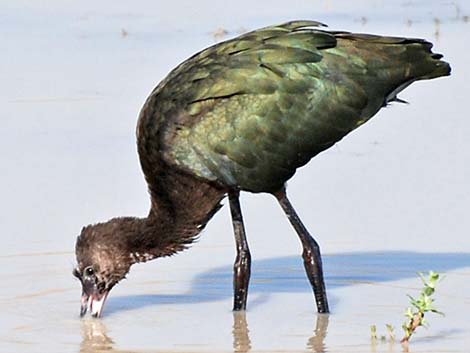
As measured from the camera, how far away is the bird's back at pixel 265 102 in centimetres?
915

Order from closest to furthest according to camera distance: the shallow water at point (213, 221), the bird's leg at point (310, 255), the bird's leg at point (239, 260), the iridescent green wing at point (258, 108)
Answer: the shallow water at point (213, 221), the iridescent green wing at point (258, 108), the bird's leg at point (310, 255), the bird's leg at point (239, 260)

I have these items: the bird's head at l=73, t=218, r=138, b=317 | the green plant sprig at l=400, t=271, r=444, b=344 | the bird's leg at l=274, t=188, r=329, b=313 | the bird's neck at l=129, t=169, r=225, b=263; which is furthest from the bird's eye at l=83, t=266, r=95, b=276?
the green plant sprig at l=400, t=271, r=444, b=344

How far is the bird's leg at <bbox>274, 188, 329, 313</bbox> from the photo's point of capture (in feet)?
31.0

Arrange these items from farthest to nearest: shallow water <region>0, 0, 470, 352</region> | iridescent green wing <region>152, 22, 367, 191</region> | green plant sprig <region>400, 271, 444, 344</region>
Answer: iridescent green wing <region>152, 22, 367, 191</region> → shallow water <region>0, 0, 470, 352</region> → green plant sprig <region>400, 271, 444, 344</region>

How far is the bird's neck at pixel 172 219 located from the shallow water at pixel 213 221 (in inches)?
12.5

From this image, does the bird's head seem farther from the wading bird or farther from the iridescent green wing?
the iridescent green wing

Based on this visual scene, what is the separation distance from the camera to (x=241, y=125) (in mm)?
9195

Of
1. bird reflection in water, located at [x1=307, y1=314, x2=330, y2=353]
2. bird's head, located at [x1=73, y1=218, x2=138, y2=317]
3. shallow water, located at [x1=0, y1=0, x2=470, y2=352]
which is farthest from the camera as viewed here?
bird's head, located at [x1=73, y1=218, x2=138, y2=317]

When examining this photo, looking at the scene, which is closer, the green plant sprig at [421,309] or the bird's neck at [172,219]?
the green plant sprig at [421,309]

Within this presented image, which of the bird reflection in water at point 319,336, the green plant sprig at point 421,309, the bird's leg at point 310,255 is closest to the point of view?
the green plant sprig at point 421,309

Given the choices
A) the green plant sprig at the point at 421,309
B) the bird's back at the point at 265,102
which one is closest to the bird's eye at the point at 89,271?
the bird's back at the point at 265,102

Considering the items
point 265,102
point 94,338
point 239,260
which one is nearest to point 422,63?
point 265,102

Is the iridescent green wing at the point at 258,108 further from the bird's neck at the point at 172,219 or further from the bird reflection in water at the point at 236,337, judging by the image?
the bird reflection in water at the point at 236,337

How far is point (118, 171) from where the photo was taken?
1159 centimetres
